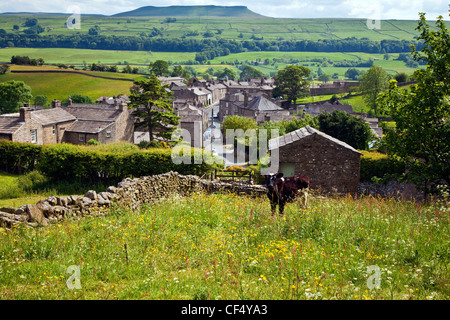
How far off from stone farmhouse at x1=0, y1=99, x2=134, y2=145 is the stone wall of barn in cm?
3374

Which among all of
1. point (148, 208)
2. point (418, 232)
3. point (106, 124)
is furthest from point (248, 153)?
point (418, 232)

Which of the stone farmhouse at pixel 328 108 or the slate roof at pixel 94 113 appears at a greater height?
the slate roof at pixel 94 113

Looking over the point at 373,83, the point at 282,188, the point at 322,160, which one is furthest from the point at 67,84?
the point at 282,188

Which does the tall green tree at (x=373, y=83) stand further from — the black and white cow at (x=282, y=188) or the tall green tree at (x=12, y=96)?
the black and white cow at (x=282, y=188)

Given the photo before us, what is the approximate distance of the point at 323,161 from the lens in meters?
25.9

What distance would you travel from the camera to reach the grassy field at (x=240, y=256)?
6.39 meters

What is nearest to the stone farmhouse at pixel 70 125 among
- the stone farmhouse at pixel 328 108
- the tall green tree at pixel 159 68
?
the stone farmhouse at pixel 328 108

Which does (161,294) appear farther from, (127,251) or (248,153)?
(248,153)

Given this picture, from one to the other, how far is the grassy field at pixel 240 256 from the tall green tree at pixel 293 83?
12222 centimetres

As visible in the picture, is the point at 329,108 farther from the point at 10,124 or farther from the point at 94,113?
the point at 10,124

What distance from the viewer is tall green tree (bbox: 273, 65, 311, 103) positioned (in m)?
129

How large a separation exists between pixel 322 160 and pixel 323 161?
0.10 metres

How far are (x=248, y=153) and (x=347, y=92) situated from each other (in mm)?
95413
